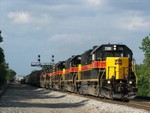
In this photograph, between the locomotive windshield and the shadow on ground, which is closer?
the shadow on ground

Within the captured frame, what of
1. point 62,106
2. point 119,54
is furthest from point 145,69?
point 62,106

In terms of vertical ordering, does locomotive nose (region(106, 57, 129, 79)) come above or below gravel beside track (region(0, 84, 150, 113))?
above

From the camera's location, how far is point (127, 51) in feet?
95.8

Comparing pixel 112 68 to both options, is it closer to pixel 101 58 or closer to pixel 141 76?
pixel 101 58

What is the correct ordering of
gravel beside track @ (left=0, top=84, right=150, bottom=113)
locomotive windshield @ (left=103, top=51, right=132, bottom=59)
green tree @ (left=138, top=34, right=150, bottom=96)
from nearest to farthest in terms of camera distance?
gravel beside track @ (left=0, top=84, right=150, bottom=113)
locomotive windshield @ (left=103, top=51, right=132, bottom=59)
green tree @ (left=138, top=34, right=150, bottom=96)

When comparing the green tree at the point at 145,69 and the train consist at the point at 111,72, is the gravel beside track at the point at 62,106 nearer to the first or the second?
the train consist at the point at 111,72

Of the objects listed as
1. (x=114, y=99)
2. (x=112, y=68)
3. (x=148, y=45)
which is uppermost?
(x=148, y=45)

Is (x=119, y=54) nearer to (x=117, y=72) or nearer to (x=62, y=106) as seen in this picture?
(x=117, y=72)

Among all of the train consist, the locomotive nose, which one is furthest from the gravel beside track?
the locomotive nose

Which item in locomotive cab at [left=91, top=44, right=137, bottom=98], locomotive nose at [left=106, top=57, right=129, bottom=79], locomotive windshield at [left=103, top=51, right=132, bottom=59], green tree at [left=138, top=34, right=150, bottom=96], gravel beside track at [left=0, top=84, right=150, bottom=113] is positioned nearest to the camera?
gravel beside track at [left=0, top=84, right=150, bottom=113]

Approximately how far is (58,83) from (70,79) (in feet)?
40.8

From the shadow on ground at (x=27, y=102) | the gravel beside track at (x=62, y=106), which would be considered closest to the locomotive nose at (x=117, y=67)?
the gravel beside track at (x=62, y=106)

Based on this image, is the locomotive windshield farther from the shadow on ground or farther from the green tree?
the green tree

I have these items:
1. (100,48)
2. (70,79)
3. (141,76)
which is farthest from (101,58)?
(141,76)
